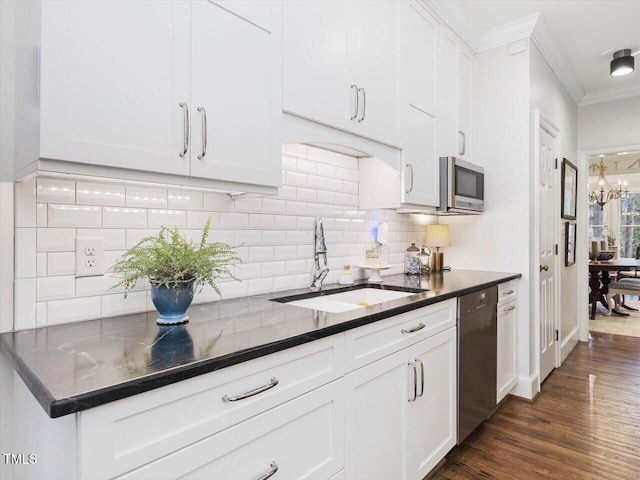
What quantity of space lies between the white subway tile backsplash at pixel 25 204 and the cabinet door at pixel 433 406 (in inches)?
60.0

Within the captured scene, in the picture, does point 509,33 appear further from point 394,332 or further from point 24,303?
point 24,303

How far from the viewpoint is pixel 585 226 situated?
4.37m

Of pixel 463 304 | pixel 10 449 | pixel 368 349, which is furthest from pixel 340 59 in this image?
pixel 10 449

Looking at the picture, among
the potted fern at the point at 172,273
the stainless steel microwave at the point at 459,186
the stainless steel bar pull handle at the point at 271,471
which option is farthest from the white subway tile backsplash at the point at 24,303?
the stainless steel microwave at the point at 459,186

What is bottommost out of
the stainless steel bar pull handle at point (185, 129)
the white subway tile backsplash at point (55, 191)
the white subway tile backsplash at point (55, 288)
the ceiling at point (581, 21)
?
the white subway tile backsplash at point (55, 288)

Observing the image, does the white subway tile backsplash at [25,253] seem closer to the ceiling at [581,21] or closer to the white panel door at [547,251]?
the ceiling at [581,21]

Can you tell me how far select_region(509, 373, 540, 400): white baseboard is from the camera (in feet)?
9.27

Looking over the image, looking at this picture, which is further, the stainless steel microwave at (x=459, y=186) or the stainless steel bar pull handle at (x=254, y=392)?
the stainless steel microwave at (x=459, y=186)

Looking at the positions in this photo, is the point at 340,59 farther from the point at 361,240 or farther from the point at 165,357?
the point at 165,357

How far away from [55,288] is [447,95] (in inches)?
101

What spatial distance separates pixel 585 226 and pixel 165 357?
490 centimetres

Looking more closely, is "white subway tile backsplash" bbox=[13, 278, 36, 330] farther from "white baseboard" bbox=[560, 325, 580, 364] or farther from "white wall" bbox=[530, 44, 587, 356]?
"white baseboard" bbox=[560, 325, 580, 364]

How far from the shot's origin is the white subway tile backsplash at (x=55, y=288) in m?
1.19

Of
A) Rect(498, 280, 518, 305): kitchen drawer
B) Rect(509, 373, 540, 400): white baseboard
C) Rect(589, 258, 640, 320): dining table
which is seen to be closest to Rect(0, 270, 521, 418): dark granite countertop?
Rect(498, 280, 518, 305): kitchen drawer
